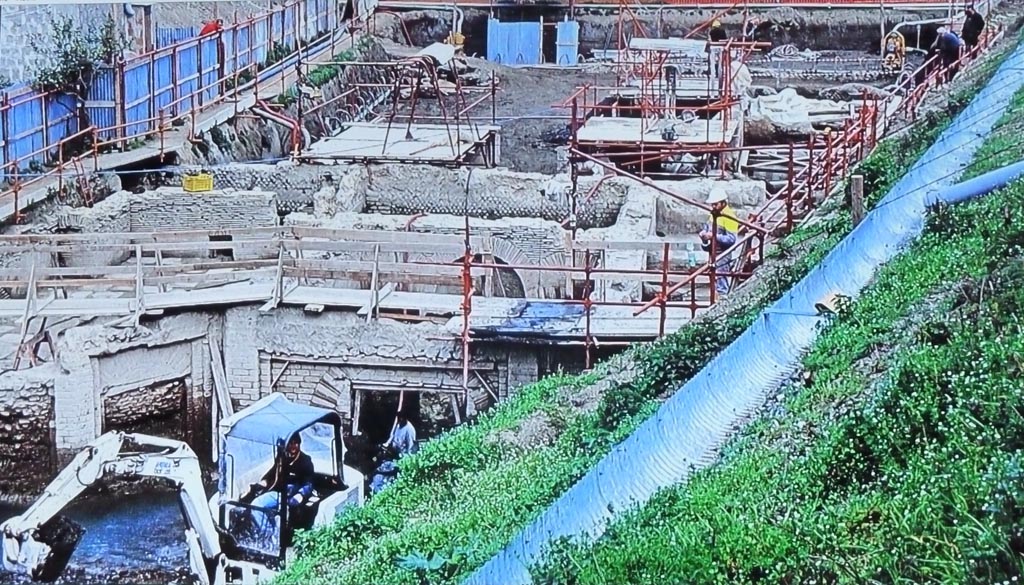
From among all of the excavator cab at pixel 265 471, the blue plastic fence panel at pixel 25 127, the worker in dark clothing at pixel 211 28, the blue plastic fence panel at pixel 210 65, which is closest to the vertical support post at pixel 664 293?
the excavator cab at pixel 265 471

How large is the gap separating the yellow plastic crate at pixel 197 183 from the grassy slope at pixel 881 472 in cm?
1152

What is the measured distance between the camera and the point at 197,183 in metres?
19.1

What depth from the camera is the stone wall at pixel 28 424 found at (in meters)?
14.4

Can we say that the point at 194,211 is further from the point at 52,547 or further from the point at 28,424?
the point at 52,547

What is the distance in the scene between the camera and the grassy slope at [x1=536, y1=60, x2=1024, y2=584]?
18.9 feet

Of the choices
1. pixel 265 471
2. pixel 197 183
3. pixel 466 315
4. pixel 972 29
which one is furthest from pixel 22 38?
pixel 972 29

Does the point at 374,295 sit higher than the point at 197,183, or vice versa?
the point at 197,183

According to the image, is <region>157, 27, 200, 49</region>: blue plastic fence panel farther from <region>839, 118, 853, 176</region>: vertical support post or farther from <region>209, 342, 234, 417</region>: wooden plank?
<region>839, 118, 853, 176</region>: vertical support post

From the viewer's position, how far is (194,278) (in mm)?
15617

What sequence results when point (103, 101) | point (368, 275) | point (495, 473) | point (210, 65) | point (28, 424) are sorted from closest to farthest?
point (495, 473), point (28, 424), point (368, 275), point (103, 101), point (210, 65)

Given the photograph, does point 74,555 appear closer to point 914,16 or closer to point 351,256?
point 351,256

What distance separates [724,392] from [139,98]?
Answer: 52.2 ft

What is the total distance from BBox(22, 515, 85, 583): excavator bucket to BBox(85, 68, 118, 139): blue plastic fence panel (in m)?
9.18

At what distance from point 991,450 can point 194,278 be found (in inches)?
423
